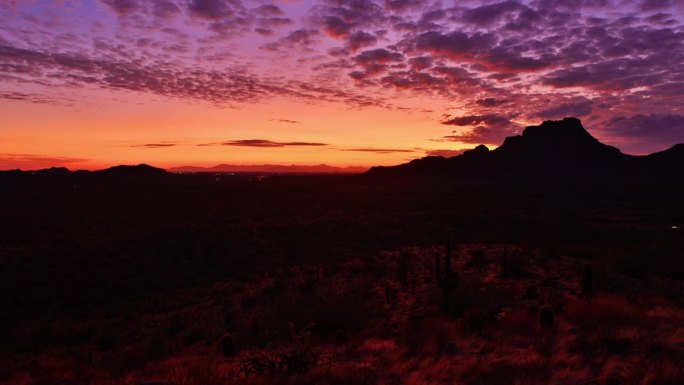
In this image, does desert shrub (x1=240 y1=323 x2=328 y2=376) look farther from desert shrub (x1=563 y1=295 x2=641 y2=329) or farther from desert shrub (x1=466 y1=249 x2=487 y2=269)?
desert shrub (x1=466 y1=249 x2=487 y2=269)

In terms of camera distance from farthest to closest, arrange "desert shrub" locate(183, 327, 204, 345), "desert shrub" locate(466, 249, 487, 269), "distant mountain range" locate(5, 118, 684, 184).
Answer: "distant mountain range" locate(5, 118, 684, 184)
"desert shrub" locate(466, 249, 487, 269)
"desert shrub" locate(183, 327, 204, 345)

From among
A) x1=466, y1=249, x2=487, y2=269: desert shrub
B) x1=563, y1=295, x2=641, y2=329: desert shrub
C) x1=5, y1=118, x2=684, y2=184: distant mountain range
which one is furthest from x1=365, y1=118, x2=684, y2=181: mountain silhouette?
x1=563, y1=295, x2=641, y2=329: desert shrub

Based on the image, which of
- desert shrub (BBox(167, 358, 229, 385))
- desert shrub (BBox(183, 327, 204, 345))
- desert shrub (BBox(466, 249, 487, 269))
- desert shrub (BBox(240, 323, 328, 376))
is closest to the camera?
desert shrub (BBox(167, 358, 229, 385))

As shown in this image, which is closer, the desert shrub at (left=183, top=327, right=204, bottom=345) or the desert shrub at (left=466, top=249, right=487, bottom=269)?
the desert shrub at (left=183, top=327, right=204, bottom=345)

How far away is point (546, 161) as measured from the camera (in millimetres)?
139750

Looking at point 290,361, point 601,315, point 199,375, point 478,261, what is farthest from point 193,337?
point 478,261

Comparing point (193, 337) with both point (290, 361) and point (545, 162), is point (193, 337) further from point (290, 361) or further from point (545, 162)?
point (545, 162)

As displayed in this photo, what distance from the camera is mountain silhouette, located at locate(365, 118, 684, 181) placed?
122 meters

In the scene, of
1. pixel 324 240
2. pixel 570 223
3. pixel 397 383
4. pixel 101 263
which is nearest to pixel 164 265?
pixel 101 263

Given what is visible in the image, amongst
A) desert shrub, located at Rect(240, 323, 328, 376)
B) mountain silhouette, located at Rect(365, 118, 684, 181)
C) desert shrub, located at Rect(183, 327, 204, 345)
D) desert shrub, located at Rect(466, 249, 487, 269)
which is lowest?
desert shrub, located at Rect(183, 327, 204, 345)

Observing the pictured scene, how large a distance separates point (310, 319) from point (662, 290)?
1240 centimetres

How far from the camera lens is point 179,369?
7762 mm

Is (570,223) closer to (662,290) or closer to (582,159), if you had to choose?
(662,290)

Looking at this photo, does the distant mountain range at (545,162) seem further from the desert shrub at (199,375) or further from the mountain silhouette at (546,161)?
the desert shrub at (199,375)
